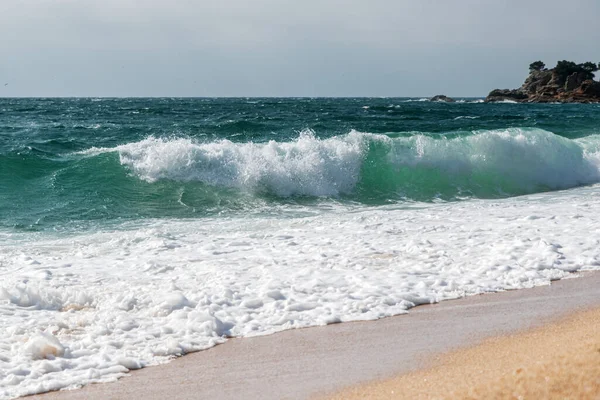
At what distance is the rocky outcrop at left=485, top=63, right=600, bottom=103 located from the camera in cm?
7712

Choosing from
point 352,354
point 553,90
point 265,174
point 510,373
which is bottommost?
point 352,354

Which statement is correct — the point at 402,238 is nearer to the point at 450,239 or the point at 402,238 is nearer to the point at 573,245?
the point at 450,239

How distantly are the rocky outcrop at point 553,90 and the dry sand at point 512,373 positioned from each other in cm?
7846

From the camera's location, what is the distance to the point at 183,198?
12992 mm

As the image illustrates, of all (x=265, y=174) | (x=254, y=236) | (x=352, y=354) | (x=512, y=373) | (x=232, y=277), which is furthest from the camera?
(x=265, y=174)

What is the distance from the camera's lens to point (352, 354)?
461 centimetres

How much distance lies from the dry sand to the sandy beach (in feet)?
0.07

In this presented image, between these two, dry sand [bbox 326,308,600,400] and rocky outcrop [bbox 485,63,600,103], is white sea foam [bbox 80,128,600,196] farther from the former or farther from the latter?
rocky outcrop [bbox 485,63,600,103]

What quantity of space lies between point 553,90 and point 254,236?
82.0 meters

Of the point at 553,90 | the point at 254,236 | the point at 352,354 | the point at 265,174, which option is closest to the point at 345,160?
the point at 265,174

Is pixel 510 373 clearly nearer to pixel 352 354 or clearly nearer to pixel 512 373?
pixel 512 373

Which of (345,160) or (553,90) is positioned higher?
(553,90)

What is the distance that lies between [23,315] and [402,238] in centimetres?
466

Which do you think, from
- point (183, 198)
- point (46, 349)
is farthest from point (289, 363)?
point (183, 198)
